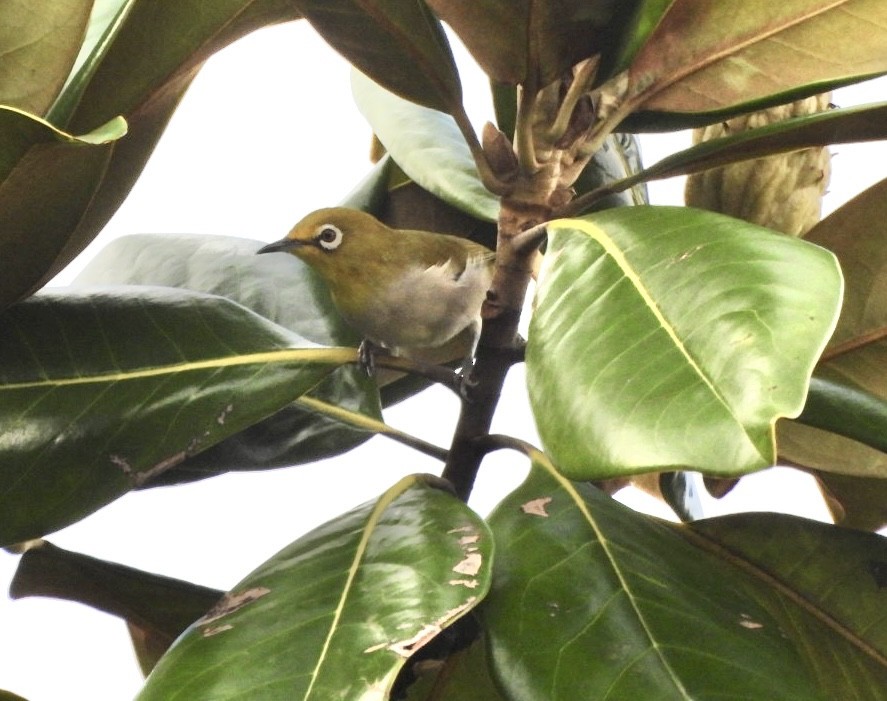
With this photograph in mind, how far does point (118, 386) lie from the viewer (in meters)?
0.92

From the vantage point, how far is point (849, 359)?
1.03 meters

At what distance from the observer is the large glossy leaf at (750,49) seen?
845 millimetres

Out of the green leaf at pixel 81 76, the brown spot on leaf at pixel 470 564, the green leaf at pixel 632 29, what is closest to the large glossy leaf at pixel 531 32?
the green leaf at pixel 632 29

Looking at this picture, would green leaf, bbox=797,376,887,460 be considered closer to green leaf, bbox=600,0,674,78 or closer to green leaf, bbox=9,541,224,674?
green leaf, bbox=600,0,674,78

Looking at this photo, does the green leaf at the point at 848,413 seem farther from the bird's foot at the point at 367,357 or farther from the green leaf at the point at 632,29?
the bird's foot at the point at 367,357

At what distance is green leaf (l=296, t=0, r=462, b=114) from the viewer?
86 centimetres

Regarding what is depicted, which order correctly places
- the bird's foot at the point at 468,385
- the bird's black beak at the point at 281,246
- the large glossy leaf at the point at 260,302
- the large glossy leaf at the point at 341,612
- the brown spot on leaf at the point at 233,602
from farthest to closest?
the bird's black beak at the point at 281,246 < the large glossy leaf at the point at 260,302 < the bird's foot at the point at 468,385 < the brown spot on leaf at the point at 233,602 < the large glossy leaf at the point at 341,612

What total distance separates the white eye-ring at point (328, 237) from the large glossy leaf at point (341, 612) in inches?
28.2

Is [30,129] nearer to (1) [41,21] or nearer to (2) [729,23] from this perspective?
(1) [41,21]

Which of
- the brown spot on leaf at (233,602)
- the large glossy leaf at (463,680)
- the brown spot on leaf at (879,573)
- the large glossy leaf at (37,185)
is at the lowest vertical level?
the large glossy leaf at (463,680)

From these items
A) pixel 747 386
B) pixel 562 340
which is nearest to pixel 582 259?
pixel 562 340

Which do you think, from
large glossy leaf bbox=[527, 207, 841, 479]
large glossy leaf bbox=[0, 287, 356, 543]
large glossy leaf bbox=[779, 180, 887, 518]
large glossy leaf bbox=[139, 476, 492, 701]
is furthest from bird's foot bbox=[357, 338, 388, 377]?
large glossy leaf bbox=[779, 180, 887, 518]

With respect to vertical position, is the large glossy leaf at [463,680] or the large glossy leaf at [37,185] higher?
the large glossy leaf at [37,185]

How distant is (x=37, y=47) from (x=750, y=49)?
1.68 ft
